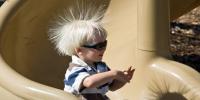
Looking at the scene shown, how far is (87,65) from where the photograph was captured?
111 inches

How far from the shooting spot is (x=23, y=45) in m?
3.92

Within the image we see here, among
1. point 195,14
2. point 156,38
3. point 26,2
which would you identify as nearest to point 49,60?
point 26,2

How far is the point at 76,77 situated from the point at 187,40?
3059 millimetres

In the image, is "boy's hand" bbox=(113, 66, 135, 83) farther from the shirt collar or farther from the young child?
the shirt collar

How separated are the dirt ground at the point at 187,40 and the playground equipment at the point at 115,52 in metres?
0.70

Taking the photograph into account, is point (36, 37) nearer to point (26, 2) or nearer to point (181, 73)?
point (26, 2)

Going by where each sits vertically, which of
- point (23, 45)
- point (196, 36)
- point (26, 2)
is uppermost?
point (26, 2)

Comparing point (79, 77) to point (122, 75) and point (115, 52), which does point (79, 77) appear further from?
point (115, 52)

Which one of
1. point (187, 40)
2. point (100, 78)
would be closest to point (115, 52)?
point (100, 78)

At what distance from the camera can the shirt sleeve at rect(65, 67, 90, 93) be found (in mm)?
2732

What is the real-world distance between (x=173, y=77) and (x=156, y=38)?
346 mm

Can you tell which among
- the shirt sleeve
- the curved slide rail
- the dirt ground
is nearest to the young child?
the shirt sleeve

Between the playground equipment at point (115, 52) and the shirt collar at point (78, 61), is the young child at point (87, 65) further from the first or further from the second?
the playground equipment at point (115, 52)

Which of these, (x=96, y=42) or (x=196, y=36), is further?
(x=196, y=36)
